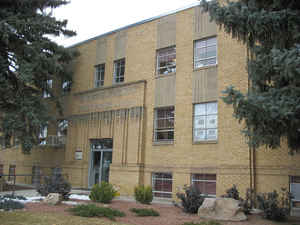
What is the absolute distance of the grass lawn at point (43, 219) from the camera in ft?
31.0

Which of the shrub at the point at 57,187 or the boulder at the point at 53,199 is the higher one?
the shrub at the point at 57,187

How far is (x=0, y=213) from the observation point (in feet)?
35.0

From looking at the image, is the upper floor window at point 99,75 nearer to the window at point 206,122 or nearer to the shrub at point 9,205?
the window at point 206,122

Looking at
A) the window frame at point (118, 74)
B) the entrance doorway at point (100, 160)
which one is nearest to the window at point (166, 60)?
the window frame at point (118, 74)

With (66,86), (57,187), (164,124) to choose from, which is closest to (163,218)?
(57,187)

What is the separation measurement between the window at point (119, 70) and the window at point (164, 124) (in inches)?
158

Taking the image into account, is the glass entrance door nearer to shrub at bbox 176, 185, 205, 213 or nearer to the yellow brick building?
the yellow brick building

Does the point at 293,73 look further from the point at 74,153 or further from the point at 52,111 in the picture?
the point at 52,111

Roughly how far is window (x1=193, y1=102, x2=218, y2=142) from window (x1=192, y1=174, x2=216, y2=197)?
69.9 inches

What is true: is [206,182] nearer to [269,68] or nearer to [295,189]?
[295,189]

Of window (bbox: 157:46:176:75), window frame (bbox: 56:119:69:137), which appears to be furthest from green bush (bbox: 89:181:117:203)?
window frame (bbox: 56:119:69:137)

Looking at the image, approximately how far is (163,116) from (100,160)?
211 inches

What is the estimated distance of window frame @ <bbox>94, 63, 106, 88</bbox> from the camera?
75.8 ft

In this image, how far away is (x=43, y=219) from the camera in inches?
390
